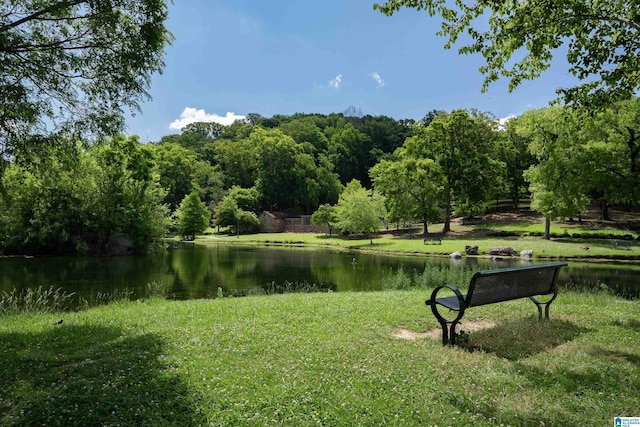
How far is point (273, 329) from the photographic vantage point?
6699mm

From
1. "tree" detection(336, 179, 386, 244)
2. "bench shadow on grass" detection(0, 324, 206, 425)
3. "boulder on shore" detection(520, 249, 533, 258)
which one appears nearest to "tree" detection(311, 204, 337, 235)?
"tree" detection(336, 179, 386, 244)

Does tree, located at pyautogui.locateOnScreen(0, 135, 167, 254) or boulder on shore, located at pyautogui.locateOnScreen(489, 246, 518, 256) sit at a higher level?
tree, located at pyautogui.locateOnScreen(0, 135, 167, 254)

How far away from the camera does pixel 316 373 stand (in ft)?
15.3

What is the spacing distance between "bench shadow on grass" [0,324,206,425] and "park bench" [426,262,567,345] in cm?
392

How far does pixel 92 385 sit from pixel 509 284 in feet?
20.0

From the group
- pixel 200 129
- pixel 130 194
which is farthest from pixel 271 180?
pixel 200 129

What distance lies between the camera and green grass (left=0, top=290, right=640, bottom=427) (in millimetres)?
3775

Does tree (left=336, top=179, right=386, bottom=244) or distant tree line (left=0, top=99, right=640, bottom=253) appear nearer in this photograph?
distant tree line (left=0, top=99, right=640, bottom=253)

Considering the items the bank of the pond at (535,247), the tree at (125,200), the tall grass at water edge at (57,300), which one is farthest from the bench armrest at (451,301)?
the tree at (125,200)

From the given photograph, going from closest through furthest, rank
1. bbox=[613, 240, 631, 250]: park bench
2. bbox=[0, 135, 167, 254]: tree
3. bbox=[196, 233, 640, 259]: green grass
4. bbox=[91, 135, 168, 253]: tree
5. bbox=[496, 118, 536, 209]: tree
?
bbox=[196, 233, 640, 259]: green grass < bbox=[613, 240, 631, 250]: park bench < bbox=[0, 135, 167, 254]: tree < bbox=[91, 135, 168, 253]: tree < bbox=[496, 118, 536, 209]: tree

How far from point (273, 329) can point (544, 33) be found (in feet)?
26.7

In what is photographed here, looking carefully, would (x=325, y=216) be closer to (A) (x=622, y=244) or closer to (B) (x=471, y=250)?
(B) (x=471, y=250)

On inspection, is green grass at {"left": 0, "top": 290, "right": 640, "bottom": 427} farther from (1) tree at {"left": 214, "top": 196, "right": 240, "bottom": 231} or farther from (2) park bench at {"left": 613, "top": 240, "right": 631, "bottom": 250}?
(1) tree at {"left": 214, "top": 196, "right": 240, "bottom": 231}

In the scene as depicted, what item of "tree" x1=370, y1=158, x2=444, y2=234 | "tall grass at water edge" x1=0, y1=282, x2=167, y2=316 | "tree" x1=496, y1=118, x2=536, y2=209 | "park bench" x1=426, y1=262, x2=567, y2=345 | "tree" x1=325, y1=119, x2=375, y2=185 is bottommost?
"tall grass at water edge" x1=0, y1=282, x2=167, y2=316
